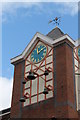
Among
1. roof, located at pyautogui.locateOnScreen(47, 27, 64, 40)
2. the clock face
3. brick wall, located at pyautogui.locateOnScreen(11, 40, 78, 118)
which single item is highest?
roof, located at pyautogui.locateOnScreen(47, 27, 64, 40)

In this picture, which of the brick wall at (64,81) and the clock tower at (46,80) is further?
the clock tower at (46,80)

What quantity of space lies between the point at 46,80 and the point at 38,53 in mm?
Result: 2495

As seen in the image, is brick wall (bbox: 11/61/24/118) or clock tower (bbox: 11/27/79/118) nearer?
clock tower (bbox: 11/27/79/118)

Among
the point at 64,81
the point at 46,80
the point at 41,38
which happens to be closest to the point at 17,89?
the point at 46,80

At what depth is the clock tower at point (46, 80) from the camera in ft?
60.1

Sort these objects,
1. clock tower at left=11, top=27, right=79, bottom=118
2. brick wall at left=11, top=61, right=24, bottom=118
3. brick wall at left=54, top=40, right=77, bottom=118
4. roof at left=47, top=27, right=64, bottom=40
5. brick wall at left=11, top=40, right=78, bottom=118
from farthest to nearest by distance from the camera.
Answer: roof at left=47, top=27, right=64, bottom=40
brick wall at left=11, top=61, right=24, bottom=118
clock tower at left=11, top=27, right=79, bottom=118
brick wall at left=11, top=40, right=78, bottom=118
brick wall at left=54, top=40, right=77, bottom=118

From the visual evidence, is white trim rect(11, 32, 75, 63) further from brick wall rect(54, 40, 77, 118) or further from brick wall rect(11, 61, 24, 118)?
brick wall rect(11, 61, 24, 118)

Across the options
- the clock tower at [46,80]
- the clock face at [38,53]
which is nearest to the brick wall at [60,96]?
the clock tower at [46,80]

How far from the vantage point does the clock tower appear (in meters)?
18.3

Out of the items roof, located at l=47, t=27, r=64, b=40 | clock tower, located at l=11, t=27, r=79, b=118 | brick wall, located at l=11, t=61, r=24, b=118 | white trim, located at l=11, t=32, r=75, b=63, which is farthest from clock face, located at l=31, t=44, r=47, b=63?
roof, located at l=47, t=27, r=64, b=40

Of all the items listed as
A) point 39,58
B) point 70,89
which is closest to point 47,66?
point 39,58

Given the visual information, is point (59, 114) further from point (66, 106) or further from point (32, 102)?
point (32, 102)

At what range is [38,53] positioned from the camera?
21500 mm

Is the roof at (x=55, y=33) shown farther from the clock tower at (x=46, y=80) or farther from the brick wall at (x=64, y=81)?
the brick wall at (x=64, y=81)
